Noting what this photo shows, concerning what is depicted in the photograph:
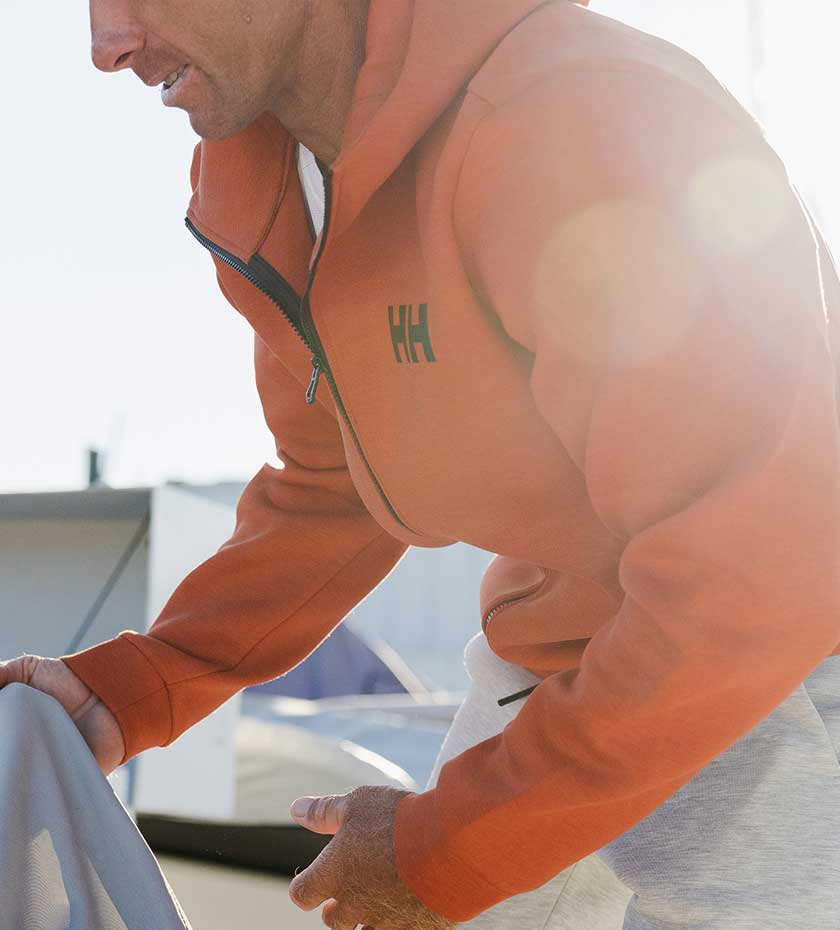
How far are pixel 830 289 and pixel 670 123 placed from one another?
9.5 inches

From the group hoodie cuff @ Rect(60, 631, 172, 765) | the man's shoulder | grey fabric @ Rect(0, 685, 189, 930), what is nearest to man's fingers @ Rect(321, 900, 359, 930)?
grey fabric @ Rect(0, 685, 189, 930)

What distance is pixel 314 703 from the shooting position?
4.44 meters

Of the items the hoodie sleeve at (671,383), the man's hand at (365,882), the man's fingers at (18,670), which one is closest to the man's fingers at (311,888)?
the man's hand at (365,882)

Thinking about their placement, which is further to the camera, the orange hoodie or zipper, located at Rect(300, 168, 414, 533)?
zipper, located at Rect(300, 168, 414, 533)

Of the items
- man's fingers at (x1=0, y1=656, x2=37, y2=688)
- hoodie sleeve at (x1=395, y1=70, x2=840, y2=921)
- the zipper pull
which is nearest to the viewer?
hoodie sleeve at (x1=395, y1=70, x2=840, y2=921)

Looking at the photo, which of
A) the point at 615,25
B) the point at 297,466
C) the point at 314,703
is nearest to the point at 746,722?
the point at 615,25

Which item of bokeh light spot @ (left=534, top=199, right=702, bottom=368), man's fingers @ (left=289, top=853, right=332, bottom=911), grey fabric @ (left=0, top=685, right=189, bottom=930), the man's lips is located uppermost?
the man's lips

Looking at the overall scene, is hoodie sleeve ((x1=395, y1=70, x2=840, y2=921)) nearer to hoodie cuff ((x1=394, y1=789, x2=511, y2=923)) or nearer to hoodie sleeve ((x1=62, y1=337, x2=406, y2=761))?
hoodie cuff ((x1=394, y1=789, x2=511, y2=923))

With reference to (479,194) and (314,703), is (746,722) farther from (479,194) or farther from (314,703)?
(314,703)

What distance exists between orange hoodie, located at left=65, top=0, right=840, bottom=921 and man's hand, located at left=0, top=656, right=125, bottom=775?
1.13 feet

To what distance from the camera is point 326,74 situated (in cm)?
93

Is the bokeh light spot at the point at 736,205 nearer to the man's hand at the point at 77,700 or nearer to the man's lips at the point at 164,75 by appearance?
the man's lips at the point at 164,75

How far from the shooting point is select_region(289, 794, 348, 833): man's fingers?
89 cm

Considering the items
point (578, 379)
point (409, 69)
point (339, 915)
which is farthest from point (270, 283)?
point (339, 915)
